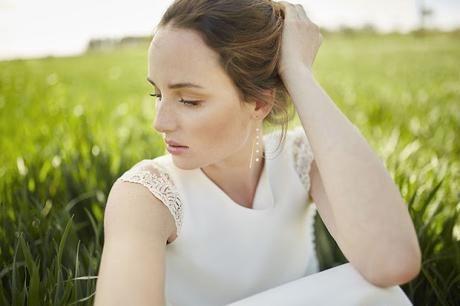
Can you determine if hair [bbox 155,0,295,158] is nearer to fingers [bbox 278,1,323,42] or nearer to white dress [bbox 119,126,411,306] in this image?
fingers [bbox 278,1,323,42]

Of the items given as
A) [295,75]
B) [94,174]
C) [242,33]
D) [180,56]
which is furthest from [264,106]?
[94,174]

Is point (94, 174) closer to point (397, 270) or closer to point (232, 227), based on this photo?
point (232, 227)

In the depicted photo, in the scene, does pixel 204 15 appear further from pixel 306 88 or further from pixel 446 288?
pixel 446 288

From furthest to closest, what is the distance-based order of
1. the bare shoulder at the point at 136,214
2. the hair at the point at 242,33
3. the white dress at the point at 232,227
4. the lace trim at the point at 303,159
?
the lace trim at the point at 303,159
the white dress at the point at 232,227
the hair at the point at 242,33
the bare shoulder at the point at 136,214

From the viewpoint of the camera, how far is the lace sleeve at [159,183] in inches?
64.7

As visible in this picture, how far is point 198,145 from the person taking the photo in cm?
165

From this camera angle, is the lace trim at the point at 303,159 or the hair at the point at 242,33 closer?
the hair at the point at 242,33

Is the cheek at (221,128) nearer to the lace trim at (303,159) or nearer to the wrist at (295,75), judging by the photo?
the wrist at (295,75)

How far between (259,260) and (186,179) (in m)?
0.41

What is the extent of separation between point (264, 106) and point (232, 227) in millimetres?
438

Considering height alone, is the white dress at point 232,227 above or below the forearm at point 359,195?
below

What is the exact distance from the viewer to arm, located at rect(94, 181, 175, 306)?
4.51 ft

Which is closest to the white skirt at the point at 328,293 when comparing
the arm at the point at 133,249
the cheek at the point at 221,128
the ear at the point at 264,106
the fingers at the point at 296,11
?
the arm at the point at 133,249

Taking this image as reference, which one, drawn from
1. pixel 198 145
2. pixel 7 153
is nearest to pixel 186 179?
pixel 198 145
